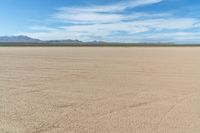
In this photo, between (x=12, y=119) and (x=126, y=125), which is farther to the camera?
(x=12, y=119)

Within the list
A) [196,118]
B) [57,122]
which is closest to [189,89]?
[196,118]

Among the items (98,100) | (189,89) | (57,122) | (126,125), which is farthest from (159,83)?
(57,122)

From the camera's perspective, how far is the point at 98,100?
583 centimetres

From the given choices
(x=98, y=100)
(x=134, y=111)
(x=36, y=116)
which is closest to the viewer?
(x=36, y=116)

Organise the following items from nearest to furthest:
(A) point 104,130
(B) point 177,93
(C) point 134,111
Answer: (A) point 104,130, (C) point 134,111, (B) point 177,93

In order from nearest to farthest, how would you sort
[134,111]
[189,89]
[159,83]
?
1. [134,111]
2. [189,89]
3. [159,83]

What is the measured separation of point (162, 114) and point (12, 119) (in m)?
2.93

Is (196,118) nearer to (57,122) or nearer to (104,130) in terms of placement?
(104,130)

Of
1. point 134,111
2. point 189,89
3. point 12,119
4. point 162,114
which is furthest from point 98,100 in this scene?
point 189,89

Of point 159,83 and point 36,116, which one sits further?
point 159,83

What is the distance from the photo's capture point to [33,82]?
8188 millimetres

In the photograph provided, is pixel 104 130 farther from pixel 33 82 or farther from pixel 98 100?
pixel 33 82

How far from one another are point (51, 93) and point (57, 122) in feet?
7.81

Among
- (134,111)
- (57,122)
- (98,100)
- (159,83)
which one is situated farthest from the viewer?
(159,83)
